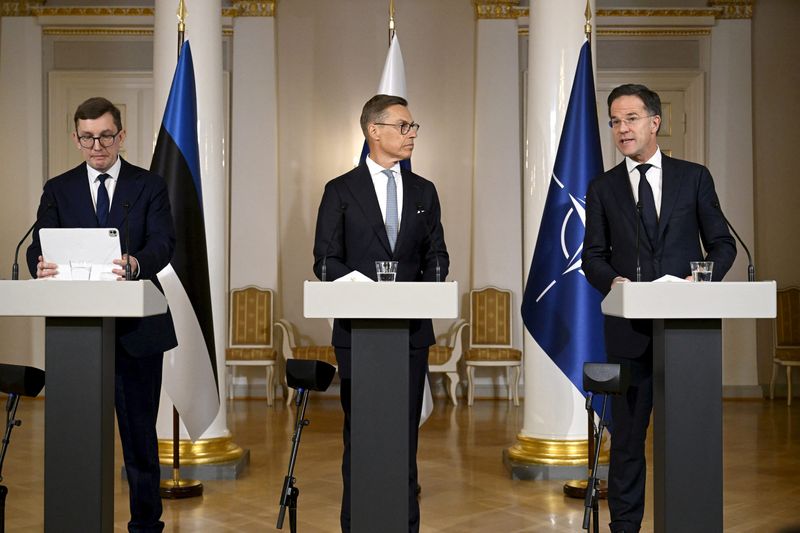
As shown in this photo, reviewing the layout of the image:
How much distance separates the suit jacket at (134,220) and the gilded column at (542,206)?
108 inches

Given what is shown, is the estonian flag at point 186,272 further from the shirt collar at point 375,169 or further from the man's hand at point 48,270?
the man's hand at point 48,270


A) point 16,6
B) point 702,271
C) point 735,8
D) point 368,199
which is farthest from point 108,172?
point 735,8

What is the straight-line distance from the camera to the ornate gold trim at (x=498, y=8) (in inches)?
408

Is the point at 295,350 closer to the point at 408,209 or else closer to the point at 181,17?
the point at 181,17

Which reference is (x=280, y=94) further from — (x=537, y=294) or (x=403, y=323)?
(x=403, y=323)

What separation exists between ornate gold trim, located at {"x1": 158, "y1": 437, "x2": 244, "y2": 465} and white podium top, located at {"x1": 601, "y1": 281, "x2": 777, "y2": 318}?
11.5ft

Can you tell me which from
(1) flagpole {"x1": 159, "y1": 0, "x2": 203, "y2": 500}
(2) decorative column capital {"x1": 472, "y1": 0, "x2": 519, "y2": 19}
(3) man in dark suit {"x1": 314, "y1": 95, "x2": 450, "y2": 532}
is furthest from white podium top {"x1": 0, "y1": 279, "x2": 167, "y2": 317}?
(2) decorative column capital {"x1": 472, "y1": 0, "x2": 519, "y2": 19}

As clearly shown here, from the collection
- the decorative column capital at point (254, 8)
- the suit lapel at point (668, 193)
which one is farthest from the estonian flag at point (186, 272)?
the decorative column capital at point (254, 8)

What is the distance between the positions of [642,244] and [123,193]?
201 cm

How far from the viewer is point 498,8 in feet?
34.0

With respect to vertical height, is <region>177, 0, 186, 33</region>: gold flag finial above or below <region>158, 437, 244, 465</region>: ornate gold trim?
above

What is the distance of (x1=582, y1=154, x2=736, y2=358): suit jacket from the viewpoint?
3.78 metres

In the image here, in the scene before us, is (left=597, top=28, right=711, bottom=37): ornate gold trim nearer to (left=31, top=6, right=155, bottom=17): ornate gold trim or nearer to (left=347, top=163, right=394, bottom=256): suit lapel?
(left=31, top=6, right=155, bottom=17): ornate gold trim

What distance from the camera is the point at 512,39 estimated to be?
34.1 ft
